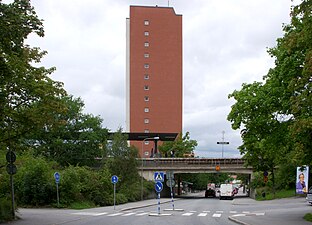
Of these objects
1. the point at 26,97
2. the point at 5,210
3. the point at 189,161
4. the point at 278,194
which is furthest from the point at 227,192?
the point at 26,97

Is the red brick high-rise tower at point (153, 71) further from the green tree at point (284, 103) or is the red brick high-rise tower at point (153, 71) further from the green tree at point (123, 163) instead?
the green tree at point (284, 103)

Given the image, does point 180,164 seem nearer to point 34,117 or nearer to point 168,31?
point 168,31

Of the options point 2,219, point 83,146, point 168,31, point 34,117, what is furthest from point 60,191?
point 168,31

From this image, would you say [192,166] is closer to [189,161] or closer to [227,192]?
[189,161]

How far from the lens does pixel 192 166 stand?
7550 cm

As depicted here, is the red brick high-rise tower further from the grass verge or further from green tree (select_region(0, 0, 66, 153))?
green tree (select_region(0, 0, 66, 153))

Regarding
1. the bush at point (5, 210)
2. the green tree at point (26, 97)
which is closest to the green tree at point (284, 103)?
the green tree at point (26, 97)

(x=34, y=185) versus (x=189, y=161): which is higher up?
(x=189, y=161)

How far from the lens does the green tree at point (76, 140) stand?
75125mm

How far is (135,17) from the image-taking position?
339 feet

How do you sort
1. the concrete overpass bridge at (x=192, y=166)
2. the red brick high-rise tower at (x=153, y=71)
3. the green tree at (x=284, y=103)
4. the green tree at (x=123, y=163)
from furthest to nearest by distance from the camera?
the red brick high-rise tower at (x=153, y=71) < the concrete overpass bridge at (x=192, y=166) < the green tree at (x=123, y=163) < the green tree at (x=284, y=103)

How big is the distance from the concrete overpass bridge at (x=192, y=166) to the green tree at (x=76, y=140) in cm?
766

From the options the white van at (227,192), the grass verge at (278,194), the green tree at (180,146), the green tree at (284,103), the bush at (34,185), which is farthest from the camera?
the green tree at (180,146)

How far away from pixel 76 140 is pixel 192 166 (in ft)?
61.5
